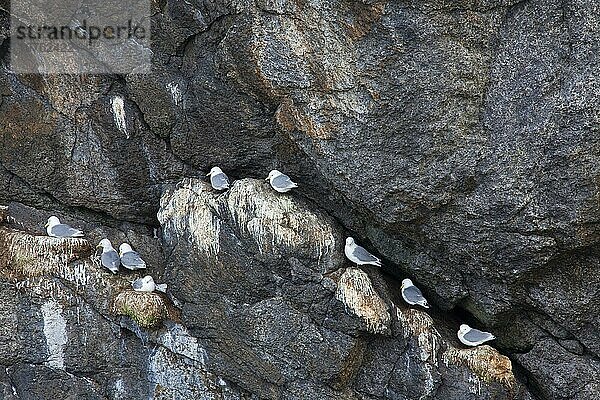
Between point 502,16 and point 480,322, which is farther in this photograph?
point 480,322

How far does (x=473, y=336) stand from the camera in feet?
20.3

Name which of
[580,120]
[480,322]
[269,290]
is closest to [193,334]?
[269,290]

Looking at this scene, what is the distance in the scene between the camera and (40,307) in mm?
6852

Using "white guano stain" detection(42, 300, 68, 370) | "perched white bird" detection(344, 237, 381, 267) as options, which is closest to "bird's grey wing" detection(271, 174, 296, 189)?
"perched white bird" detection(344, 237, 381, 267)

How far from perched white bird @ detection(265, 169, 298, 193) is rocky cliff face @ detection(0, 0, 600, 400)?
13 cm

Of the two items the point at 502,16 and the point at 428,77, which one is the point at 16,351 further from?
the point at 502,16

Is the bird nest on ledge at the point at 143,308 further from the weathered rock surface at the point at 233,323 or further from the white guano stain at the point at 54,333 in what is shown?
the white guano stain at the point at 54,333

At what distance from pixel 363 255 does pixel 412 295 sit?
520 mm

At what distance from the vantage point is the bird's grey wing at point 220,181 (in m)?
6.57

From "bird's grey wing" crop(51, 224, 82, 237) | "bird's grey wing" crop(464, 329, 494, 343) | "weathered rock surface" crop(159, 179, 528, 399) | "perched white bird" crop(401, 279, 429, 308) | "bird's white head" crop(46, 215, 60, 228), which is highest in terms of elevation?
"bird's grey wing" crop(464, 329, 494, 343)

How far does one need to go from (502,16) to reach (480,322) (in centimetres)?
262

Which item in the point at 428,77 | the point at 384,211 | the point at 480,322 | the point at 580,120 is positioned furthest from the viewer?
the point at 480,322

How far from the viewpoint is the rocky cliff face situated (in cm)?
544

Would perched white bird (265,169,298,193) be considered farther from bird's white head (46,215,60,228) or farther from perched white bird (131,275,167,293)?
bird's white head (46,215,60,228)
